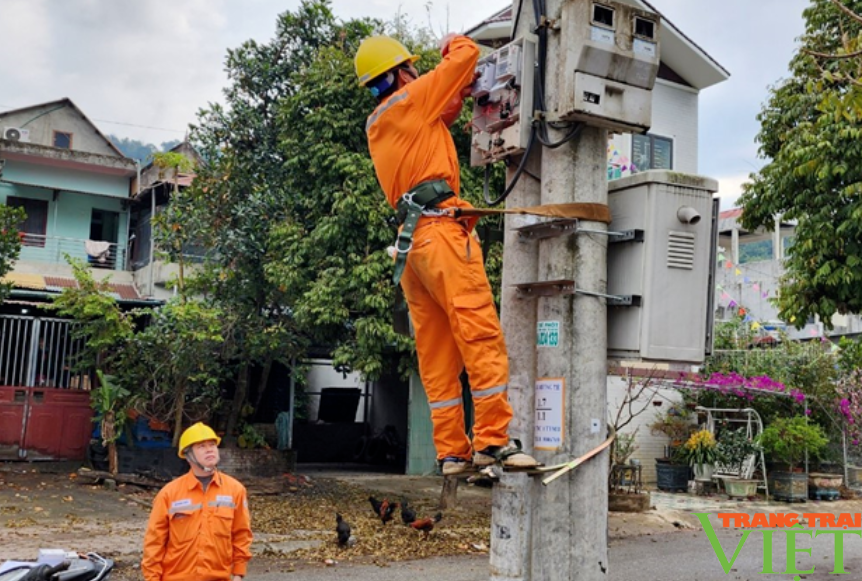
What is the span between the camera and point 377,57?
4.27 metres

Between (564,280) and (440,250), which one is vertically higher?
(440,250)

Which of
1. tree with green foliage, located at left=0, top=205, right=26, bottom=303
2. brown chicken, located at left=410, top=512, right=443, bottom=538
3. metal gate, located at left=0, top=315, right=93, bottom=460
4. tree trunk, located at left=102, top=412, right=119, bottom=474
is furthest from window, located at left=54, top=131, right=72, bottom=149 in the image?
brown chicken, located at left=410, top=512, right=443, bottom=538

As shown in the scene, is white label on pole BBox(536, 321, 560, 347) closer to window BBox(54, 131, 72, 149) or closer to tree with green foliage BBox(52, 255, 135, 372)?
tree with green foliage BBox(52, 255, 135, 372)

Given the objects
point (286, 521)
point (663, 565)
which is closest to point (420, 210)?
point (663, 565)

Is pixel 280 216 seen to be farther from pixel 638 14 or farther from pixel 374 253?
pixel 638 14

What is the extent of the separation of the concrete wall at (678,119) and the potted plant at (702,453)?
687 cm

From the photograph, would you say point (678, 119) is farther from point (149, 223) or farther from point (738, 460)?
point (149, 223)

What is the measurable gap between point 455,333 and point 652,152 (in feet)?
59.3

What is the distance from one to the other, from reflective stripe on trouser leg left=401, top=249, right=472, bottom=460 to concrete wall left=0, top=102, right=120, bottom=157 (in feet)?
84.0

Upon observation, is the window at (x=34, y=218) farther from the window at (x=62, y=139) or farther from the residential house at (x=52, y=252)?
the window at (x=62, y=139)

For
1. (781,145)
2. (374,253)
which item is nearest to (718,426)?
(781,145)

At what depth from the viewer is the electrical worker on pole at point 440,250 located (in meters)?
3.65

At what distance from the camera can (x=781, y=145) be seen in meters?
12.1

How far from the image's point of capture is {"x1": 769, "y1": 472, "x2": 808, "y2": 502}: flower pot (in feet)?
54.6
